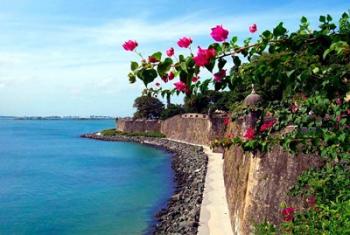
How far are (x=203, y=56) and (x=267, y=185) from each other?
9.22 meters

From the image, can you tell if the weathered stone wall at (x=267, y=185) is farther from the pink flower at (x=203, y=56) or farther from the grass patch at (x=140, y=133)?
the grass patch at (x=140, y=133)

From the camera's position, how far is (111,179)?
33.8 m

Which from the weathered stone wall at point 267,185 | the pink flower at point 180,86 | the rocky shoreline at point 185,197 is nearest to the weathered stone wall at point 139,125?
the rocky shoreline at point 185,197

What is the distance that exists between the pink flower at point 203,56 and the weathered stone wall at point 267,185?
722 centimetres

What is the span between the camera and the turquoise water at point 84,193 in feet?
66.8

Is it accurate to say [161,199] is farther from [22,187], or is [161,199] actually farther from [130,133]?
[130,133]

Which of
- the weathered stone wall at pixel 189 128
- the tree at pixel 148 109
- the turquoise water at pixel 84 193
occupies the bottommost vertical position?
the turquoise water at pixel 84 193

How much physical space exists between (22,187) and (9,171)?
9.83 m

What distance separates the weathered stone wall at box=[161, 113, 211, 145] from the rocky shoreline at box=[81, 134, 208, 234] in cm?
292

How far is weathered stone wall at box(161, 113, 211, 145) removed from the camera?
4769 centimetres

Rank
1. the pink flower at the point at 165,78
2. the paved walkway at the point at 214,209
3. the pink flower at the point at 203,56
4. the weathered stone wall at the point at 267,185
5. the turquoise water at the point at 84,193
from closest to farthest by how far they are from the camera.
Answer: the pink flower at the point at 203,56 < the pink flower at the point at 165,78 < the weathered stone wall at the point at 267,185 < the paved walkway at the point at 214,209 < the turquoise water at the point at 84,193

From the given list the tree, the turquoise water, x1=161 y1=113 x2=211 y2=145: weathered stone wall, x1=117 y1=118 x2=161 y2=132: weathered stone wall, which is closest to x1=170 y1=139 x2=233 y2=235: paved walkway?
the turquoise water

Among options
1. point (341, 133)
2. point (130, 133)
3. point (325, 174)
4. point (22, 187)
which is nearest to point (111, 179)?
point (22, 187)

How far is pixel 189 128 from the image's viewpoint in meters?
53.7
